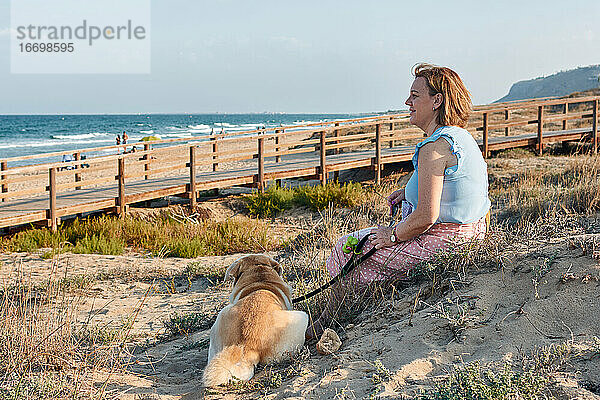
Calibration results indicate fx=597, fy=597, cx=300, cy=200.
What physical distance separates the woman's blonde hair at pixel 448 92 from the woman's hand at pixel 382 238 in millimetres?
717

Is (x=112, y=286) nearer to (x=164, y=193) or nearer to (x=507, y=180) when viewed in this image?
(x=164, y=193)

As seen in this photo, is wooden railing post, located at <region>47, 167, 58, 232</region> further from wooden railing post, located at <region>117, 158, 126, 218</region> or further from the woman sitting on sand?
the woman sitting on sand

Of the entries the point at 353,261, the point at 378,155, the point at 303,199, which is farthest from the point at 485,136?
the point at 353,261

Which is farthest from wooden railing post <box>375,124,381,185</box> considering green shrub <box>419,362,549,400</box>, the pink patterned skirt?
green shrub <box>419,362,549,400</box>

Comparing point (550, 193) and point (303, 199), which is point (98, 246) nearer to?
point (303, 199)

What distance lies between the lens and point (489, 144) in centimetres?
1656

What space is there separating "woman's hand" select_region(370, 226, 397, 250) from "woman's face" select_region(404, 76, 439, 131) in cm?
67

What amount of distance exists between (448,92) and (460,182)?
0.53 meters

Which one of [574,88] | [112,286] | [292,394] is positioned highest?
[574,88]

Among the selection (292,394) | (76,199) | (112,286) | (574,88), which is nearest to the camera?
(292,394)

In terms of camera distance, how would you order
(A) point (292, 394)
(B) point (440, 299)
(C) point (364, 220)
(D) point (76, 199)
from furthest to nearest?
(D) point (76, 199) < (C) point (364, 220) < (B) point (440, 299) < (A) point (292, 394)

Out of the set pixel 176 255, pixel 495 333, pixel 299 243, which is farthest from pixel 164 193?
pixel 495 333

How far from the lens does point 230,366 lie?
3.17 meters

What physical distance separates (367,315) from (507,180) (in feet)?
32.2
